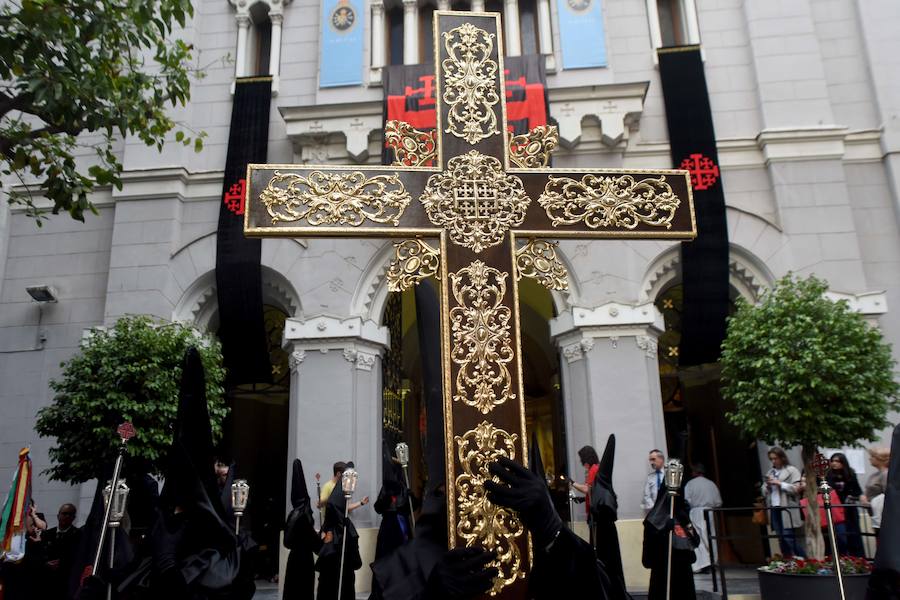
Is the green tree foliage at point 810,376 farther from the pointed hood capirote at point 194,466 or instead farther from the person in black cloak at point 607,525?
the pointed hood capirote at point 194,466

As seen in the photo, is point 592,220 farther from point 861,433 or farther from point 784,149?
point 784,149

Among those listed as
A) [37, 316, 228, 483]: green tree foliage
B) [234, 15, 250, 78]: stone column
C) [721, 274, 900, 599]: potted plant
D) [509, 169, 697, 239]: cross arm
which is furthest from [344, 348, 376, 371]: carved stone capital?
[509, 169, 697, 239]: cross arm

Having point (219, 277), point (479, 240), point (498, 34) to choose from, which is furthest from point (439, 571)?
point (219, 277)

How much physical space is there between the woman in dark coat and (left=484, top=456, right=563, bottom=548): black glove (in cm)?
694

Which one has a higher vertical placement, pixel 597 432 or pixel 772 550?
pixel 597 432

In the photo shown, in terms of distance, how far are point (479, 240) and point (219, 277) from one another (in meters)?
9.08

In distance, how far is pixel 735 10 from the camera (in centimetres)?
1301

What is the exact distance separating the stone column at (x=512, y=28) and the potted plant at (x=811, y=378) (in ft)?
22.0

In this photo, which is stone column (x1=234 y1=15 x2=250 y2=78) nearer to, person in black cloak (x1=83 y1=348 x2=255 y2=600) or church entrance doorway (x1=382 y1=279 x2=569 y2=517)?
church entrance doorway (x1=382 y1=279 x2=569 y2=517)

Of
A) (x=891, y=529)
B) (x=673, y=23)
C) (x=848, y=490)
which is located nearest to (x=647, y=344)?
(x=848, y=490)

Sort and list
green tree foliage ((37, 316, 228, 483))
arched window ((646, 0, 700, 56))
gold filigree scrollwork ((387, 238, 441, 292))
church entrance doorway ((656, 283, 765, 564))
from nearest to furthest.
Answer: gold filigree scrollwork ((387, 238, 441, 292))
green tree foliage ((37, 316, 228, 483))
arched window ((646, 0, 700, 56))
church entrance doorway ((656, 283, 765, 564))

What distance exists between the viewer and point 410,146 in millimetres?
4289

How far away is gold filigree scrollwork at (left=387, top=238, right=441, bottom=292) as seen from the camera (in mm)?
3967

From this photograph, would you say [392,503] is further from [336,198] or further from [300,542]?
[336,198]
